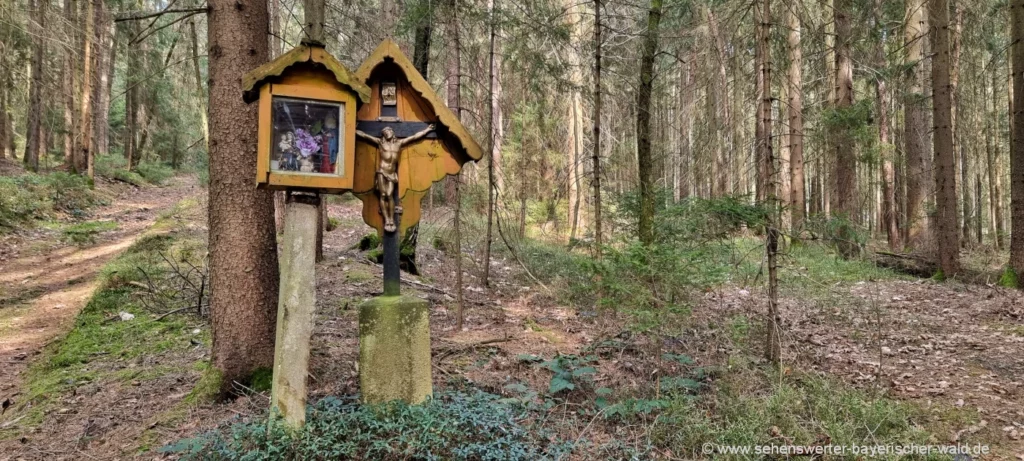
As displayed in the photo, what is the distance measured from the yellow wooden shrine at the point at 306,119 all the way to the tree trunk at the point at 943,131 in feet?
35.8

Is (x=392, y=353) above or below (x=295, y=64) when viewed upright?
below

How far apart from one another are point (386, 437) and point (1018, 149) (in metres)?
10.9

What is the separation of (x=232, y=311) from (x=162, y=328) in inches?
121

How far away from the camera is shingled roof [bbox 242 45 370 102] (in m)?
3.58

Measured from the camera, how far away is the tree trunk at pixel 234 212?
4484 millimetres

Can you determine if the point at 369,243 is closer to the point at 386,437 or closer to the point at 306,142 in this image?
the point at 306,142

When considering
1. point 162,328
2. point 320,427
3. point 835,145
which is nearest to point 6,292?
point 162,328

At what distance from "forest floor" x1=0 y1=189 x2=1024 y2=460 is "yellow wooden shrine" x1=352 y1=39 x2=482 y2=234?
1.72m

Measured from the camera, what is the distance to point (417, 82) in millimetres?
4309

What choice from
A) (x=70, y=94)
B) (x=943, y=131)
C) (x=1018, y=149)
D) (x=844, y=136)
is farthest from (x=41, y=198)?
(x=1018, y=149)

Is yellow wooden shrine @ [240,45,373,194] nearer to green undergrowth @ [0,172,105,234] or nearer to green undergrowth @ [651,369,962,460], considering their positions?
green undergrowth @ [651,369,962,460]

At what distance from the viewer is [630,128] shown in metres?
20.4

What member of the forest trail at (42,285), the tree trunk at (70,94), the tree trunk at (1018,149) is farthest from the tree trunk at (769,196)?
the tree trunk at (70,94)

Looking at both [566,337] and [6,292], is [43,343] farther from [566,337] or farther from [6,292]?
[566,337]
